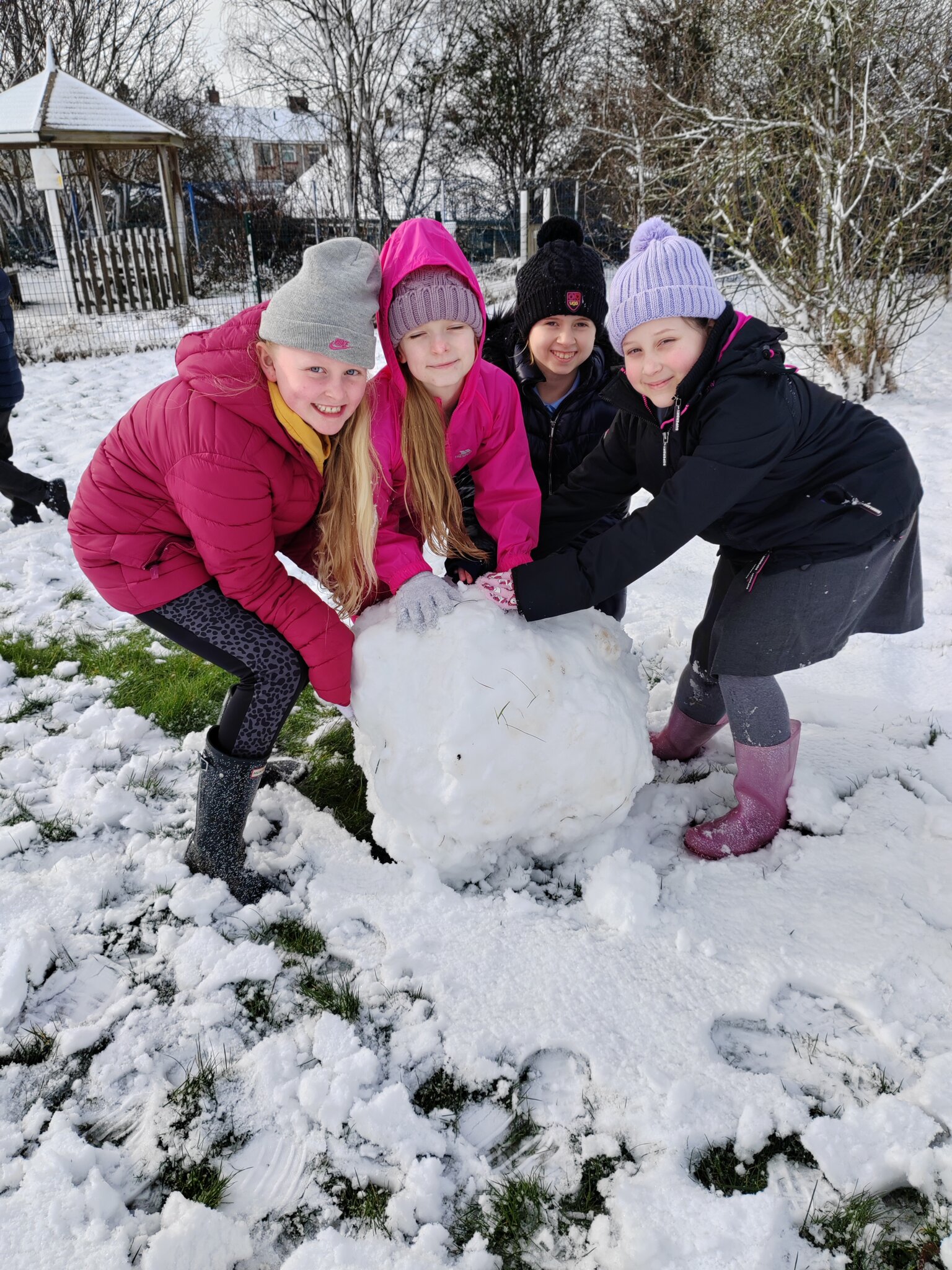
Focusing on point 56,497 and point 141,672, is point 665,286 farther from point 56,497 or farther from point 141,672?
point 56,497

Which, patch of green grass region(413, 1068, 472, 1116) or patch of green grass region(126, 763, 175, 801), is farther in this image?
patch of green grass region(126, 763, 175, 801)

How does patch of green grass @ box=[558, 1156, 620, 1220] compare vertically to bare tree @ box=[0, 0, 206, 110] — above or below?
below

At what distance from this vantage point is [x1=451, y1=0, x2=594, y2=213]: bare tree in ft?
50.4

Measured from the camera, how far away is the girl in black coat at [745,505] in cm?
188

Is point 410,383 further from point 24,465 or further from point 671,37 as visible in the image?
point 671,37

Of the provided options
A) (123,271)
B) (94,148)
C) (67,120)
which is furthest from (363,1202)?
(94,148)

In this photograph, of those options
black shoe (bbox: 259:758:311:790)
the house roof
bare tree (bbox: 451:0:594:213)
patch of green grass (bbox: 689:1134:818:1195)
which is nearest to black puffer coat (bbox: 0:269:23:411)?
black shoe (bbox: 259:758:311:790)

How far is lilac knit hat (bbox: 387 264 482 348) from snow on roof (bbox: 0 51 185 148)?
1247cm

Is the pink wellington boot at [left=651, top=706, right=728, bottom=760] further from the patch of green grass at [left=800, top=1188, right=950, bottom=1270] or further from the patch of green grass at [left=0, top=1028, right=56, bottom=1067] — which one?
the patch of green grass at [left=0, top=1028, right=56, bottom=1067]

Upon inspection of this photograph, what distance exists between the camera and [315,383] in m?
1.85

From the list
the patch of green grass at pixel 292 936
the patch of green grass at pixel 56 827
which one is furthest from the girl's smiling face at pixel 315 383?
the patch of green grass at pixel 56 827

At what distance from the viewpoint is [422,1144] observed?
1.54 metres

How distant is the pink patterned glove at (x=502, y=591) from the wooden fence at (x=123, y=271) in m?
12.0

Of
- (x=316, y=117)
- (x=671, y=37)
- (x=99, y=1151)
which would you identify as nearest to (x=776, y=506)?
(x=99, y=1151)
